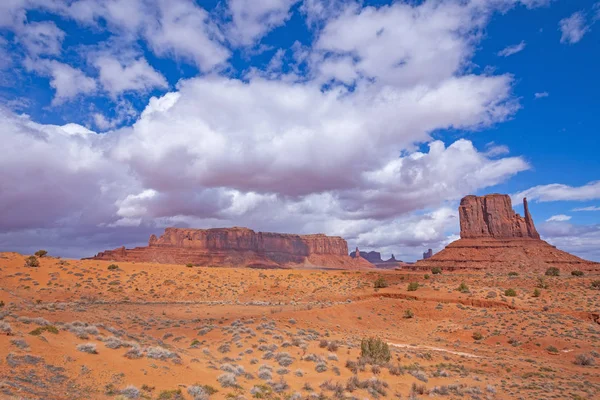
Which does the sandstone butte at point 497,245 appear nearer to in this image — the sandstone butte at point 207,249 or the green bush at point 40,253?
the green bush at point 40,253

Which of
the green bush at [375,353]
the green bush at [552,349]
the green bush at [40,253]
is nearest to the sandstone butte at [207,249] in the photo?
the green bush at [40,253]

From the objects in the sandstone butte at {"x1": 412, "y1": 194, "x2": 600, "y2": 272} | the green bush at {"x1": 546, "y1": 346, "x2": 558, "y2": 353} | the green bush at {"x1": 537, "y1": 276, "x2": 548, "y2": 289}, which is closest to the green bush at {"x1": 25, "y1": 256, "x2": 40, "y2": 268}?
the green bush at {"x1": 546, "y1": 346, "x2": 558, "y2": 353}

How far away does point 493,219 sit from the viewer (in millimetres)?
110375

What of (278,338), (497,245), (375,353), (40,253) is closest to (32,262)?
(40,253)

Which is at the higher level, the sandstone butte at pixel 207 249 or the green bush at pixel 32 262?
the sandstone butte at pixel 207 249

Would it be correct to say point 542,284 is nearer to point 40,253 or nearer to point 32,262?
point 32,262

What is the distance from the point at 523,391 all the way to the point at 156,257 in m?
153

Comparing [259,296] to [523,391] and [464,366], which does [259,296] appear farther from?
[523,391]

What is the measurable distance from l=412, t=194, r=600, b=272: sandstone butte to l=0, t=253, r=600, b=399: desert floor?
41122 mm

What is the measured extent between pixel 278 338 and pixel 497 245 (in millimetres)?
96574

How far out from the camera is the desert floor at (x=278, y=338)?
10.8m

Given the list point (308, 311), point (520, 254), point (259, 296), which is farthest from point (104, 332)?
point (520, 254)

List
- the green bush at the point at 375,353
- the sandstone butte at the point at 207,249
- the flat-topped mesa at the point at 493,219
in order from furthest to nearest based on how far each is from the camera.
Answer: the sandstone butte at the point at 207,249 → the flat-topped mesa at the point at 493,219 → the green bush at the point at 375,353

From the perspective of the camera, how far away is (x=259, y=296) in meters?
44.7
